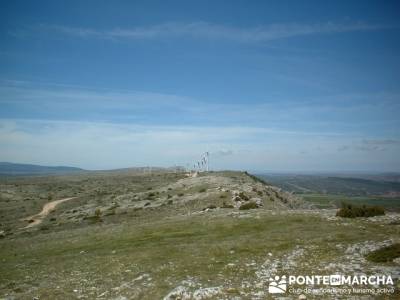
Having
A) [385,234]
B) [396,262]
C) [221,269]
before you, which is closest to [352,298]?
[396,262]

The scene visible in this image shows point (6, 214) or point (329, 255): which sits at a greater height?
point (329, 255)

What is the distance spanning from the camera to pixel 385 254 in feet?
64.9

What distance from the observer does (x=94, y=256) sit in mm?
28094

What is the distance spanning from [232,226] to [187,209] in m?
18.6

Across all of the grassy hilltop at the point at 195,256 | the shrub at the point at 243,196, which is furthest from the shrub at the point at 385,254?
the shrub at the point at 243,196

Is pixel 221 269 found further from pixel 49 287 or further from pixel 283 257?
pixel 49 287
